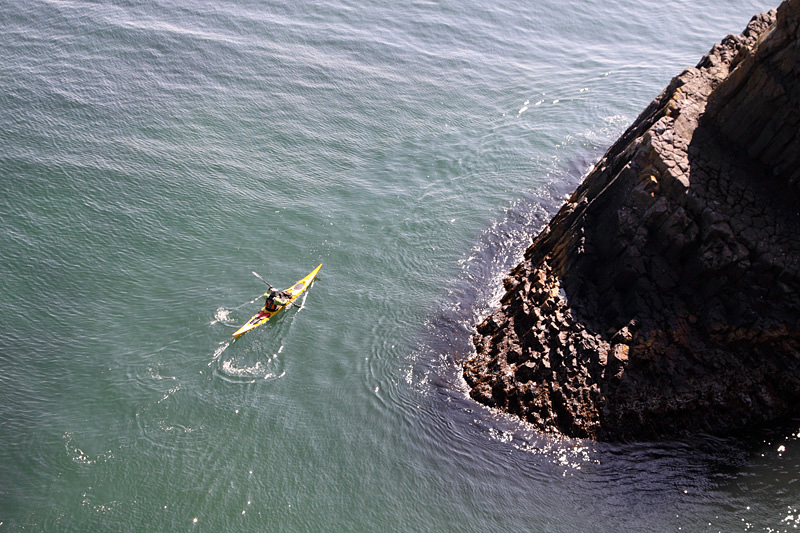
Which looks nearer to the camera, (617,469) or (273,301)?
(617,469)

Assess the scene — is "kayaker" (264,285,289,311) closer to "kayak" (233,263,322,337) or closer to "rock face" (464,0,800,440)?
"kayak" (233,263,322,337)

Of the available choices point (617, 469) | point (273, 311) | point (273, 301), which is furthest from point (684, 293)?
point (273, 311)

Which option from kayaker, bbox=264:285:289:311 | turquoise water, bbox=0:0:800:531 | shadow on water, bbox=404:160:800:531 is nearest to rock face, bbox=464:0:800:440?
shadow on water, bbox=404:160:800:531

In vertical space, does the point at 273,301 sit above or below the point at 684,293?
below

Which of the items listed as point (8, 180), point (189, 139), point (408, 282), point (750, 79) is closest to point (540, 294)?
point (408, 282)

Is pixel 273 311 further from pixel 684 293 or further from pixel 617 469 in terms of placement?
pixel 684 293

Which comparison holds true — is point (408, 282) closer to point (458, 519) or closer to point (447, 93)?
point (458, 519)
